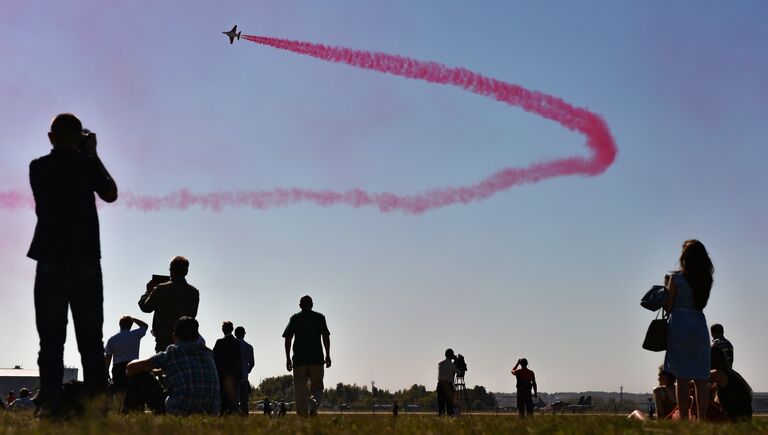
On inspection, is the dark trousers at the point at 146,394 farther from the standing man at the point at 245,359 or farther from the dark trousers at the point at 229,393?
the standing man at the point at 245,359

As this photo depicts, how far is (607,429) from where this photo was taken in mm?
6664

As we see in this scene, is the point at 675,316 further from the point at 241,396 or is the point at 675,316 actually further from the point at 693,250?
the point at 241,396

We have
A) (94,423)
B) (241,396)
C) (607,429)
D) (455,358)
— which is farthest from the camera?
(455,358)

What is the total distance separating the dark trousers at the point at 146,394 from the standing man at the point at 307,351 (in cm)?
297

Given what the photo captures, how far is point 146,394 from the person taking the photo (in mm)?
11844

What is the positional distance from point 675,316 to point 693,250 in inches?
28.0

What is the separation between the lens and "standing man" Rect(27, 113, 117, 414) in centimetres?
702

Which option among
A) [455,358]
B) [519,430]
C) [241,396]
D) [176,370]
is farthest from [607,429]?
[455,358]

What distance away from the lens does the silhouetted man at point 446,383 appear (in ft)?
68.9

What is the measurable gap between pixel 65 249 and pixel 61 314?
527mm

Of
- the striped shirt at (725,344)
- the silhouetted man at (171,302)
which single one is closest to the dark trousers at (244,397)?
the silhouetted man at (171,302)

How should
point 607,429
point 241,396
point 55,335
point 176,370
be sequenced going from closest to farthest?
1. point 607,429
2. point 55,335
3. point 176,370
4. point 241,396

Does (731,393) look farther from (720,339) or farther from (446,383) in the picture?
(446,383)

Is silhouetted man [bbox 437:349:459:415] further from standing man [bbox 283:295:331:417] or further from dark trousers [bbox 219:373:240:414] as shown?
dark trousers [bbox 219:373:240:414]
